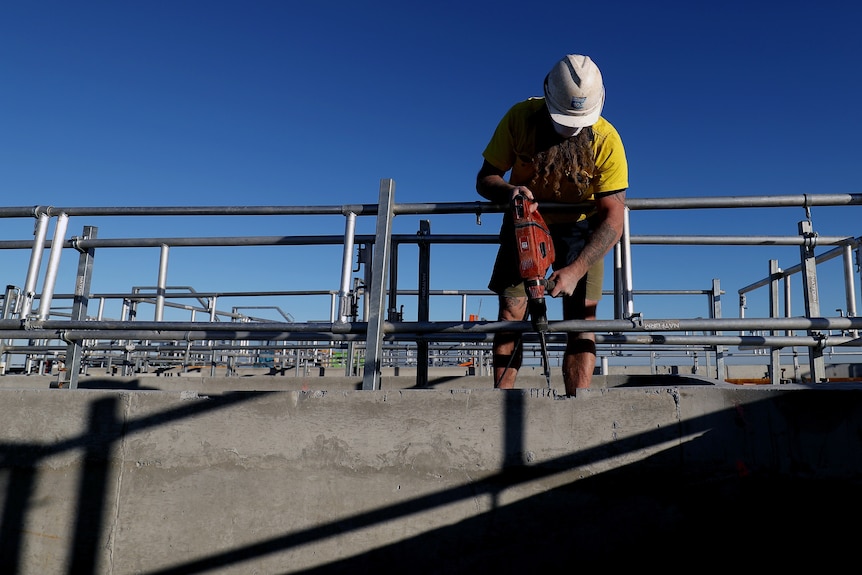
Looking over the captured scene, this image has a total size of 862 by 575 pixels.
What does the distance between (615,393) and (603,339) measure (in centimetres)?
77

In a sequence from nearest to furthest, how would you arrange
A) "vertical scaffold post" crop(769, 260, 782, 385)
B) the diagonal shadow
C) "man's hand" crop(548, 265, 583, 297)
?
the diagonal shadow
"man's hand" crop(548, 265, 583, 297)
"vertical scaffold post" crop(769, 260, 782, 385)

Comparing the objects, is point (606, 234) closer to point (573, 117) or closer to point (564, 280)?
point (564, 280)

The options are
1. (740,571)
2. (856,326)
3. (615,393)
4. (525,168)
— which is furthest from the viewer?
(525,168)

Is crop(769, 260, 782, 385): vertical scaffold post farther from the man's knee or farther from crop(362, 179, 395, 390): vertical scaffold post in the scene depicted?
crop(362, 179, 395, 390): vertical scaffold post

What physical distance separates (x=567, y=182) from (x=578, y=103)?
39 cm

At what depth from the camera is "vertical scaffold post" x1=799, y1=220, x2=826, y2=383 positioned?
3.01m

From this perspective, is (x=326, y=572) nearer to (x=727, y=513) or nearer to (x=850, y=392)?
(x=727, y=513)

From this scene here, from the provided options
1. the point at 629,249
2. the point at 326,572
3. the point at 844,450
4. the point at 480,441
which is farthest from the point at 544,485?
the point at 629,249

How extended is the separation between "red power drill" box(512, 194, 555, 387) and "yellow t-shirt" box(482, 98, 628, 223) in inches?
17.3

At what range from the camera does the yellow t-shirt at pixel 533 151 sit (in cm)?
279

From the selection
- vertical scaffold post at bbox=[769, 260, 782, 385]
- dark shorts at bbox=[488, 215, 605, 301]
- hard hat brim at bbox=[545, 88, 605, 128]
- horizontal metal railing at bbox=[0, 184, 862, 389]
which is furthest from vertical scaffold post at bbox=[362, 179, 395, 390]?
vertical scaffold post at bbox=[769, 260, 782, 385]

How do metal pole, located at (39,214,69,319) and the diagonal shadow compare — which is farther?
metal pole, located at (39,214,69,319)

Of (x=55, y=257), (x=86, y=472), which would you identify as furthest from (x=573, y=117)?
(x=55, y=257)

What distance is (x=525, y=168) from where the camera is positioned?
9.62 feet
